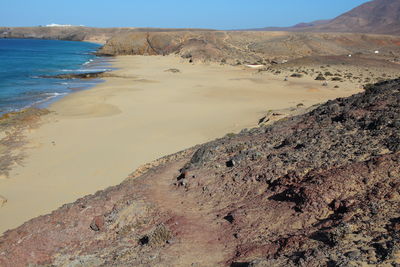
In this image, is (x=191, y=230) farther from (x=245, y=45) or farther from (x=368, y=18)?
(x=368, y=18)

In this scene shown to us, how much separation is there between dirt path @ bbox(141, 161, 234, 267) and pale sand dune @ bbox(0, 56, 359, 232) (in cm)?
412

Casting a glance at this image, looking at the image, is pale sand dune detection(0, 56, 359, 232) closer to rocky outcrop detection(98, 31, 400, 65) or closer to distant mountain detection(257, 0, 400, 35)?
rocky outcrop detection(98, 31, 400, 65)

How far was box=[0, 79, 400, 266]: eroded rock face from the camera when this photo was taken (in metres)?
4.70

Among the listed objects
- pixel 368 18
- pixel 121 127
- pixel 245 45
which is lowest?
pixel 121 127

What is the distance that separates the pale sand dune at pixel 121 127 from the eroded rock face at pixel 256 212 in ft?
11.2

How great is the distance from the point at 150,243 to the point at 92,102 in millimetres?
19235

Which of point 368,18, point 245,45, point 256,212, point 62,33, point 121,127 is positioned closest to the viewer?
point 256,212

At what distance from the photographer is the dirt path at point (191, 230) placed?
5082 millimetres

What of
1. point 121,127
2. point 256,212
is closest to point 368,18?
point 121,127

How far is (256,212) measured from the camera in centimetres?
600

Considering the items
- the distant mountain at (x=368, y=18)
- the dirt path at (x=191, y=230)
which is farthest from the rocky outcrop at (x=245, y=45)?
the distant mountain at (x=368, y=18)

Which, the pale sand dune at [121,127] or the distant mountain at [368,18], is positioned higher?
the distant mountain at [368,18]

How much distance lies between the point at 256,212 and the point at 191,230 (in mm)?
1135

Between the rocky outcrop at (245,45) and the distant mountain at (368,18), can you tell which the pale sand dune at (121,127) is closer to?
the rocky outcrop at (245,45)
